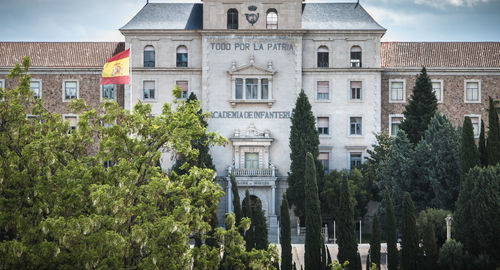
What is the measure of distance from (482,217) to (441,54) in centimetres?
3017

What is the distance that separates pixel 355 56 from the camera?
57.5 meters

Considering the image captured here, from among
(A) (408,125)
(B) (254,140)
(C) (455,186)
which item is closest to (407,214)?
(C) (455,186)

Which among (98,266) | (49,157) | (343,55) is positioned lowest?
(98,266)

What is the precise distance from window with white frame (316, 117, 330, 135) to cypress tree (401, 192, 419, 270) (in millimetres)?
24562

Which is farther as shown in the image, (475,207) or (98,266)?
(475,207)

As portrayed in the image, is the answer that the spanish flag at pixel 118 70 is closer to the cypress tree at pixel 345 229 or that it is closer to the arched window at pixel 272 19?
the arched window at pixel 272 19

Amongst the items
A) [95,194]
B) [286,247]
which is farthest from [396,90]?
[95,194]

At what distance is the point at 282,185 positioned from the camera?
5603 cm

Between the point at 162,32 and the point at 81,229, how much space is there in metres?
35.4

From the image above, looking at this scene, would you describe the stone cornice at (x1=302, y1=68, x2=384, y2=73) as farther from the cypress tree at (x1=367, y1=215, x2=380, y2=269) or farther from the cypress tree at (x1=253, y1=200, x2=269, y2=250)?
the cypress tree at (x1=367, y1=215, x2=380, y2=269)

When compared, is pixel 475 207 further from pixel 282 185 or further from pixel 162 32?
pixel 162 32

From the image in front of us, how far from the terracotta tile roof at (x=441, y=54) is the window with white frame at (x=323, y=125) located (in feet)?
19.4

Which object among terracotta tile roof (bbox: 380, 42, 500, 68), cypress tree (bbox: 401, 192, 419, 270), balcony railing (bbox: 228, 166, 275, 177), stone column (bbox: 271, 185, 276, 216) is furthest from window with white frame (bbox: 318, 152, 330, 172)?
cypress tree (bbox: 401, 192, 419, 270)

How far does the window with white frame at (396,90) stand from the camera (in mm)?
58312
